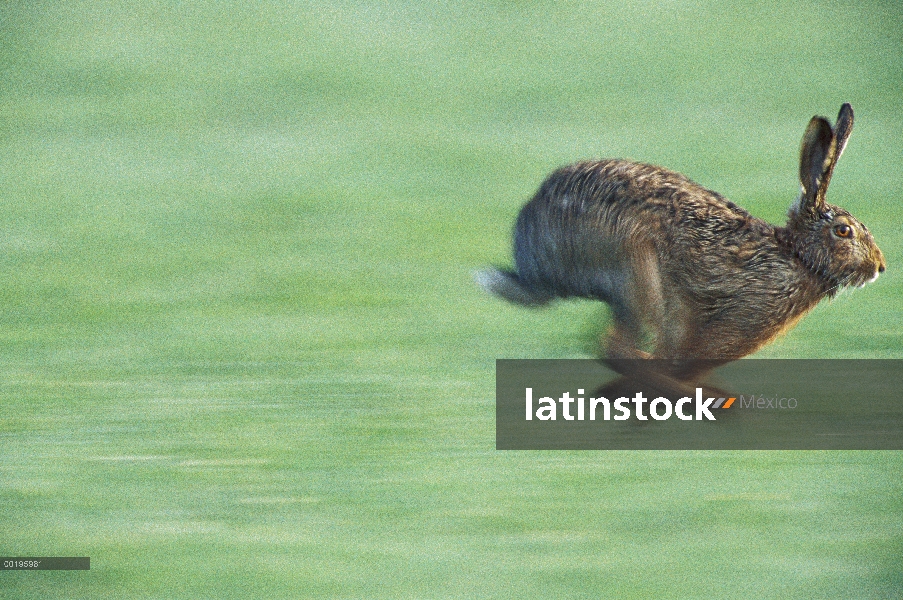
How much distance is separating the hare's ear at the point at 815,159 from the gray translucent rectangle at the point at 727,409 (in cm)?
76

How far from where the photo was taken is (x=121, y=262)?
22.6 feet

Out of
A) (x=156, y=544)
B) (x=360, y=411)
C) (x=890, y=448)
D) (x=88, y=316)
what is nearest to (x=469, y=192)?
(x=88, y=316)

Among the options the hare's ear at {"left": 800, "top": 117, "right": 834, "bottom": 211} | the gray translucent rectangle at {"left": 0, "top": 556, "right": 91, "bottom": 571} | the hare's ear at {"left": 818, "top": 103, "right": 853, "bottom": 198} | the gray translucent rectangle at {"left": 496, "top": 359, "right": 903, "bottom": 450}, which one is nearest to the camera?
the gray translucent rectangle at {"left": 0, "top": 556, "right": 91, "bottom": 571}

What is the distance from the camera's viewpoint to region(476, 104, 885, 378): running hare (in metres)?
4.59

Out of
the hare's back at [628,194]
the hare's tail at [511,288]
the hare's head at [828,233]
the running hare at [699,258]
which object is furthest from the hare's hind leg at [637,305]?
the hare's head at [828,233]

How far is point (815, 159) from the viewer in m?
4.55

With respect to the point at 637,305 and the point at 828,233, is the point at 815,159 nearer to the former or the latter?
the point at 828,233

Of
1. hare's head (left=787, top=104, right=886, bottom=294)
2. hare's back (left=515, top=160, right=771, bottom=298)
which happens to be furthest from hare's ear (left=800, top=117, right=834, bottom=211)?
hare's back (left=515, top=160, right=771, bottom=298)

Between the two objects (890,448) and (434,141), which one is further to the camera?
(434,141)

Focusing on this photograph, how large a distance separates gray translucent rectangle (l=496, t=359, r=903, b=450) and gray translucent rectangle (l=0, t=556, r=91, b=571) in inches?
58.3

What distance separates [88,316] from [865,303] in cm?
339

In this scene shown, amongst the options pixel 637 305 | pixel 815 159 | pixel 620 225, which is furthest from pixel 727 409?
pixel 815 159

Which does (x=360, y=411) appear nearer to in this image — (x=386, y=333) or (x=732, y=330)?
(x=386, y=333)

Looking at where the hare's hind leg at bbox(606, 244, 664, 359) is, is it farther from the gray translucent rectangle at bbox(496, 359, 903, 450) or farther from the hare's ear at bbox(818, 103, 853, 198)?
the hare's ear at bbox(818, 103, 853, 198)
